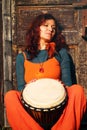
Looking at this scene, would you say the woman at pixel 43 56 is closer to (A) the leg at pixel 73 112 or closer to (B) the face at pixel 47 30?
(B) the face at pixel 47 30

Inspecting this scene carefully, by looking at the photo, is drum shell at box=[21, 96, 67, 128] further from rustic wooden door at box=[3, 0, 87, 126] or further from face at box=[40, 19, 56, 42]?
rustic wooden door at box=[3, 0, 87, 126]

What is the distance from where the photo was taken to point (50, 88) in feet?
13.4

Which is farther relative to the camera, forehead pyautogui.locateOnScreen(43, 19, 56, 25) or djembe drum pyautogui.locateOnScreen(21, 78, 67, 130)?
forehead pyautogui.locateOnScreen(43, 19, 56, 25)

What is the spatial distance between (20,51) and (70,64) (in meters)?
0.70

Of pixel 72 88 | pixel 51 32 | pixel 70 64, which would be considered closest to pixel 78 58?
pixel 70 64

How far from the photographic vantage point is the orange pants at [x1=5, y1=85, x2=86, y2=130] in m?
3.99

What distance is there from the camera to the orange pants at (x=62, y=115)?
3.99 m

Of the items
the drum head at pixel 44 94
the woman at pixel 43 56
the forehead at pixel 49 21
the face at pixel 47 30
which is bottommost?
the drum head at pixel 44 94

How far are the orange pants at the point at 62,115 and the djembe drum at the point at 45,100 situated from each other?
0.20 feet

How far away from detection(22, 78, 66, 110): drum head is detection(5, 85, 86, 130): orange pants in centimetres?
11

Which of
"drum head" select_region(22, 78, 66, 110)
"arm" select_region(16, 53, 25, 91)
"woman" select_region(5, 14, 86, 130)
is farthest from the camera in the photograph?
"arm" select_region(16, 53, 25, 91)

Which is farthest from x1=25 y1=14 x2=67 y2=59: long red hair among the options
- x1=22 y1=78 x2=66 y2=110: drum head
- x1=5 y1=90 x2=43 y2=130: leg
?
x1=5 y1=90 x2=43 y2=130: leg

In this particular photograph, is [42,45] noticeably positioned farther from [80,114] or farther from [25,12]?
[80,114]

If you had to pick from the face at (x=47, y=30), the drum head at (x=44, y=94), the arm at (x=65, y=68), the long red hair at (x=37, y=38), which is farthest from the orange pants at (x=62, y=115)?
the face at (x=47, y=30)
